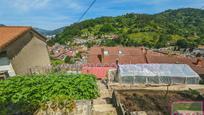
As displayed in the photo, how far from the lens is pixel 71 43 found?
129 meters

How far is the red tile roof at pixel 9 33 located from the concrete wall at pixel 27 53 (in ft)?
1.09

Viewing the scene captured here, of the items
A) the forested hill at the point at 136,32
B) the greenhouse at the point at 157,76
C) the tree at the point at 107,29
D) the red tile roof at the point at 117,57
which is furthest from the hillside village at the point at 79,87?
the tree at the point at 107,29

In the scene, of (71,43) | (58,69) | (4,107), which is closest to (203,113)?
(4,107)

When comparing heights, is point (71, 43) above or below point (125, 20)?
below

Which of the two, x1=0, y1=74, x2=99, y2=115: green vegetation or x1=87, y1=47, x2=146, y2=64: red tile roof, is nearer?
x1=0, y1=74, x2=99, y2=115: green vegetation

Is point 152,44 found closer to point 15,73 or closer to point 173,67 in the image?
point 173,67

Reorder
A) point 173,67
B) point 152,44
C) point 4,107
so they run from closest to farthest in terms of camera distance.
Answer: point 4,107, point 173,67, point 152,44

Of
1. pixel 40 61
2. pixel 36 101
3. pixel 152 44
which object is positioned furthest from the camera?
pixel 152 44

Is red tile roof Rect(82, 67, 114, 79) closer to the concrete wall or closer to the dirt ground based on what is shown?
the concrete wall

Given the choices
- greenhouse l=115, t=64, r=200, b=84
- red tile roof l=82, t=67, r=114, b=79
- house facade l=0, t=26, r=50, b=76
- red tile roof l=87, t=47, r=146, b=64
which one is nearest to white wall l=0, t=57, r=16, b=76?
house facade l=0, t=26, r=50, b=76

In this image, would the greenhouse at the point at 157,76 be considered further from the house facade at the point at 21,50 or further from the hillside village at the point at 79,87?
the house facade at the point at 21,50

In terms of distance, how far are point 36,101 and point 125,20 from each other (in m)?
139

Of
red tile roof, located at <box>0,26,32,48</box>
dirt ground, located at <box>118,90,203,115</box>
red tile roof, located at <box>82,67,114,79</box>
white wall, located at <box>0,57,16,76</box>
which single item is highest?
red tile roof, located at <box>0,26,32,48</box>

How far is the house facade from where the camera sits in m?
15.6
